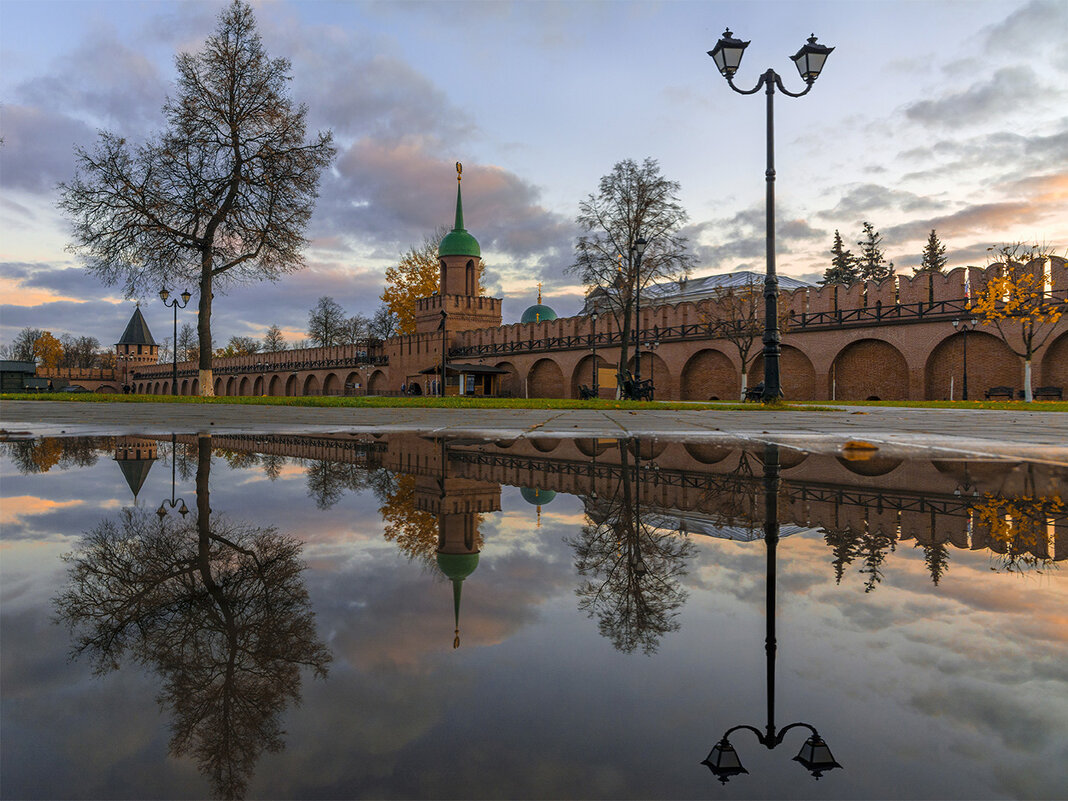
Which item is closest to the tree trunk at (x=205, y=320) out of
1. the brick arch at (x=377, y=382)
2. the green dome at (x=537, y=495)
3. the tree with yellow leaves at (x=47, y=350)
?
the green dome at (x=537, y=495)

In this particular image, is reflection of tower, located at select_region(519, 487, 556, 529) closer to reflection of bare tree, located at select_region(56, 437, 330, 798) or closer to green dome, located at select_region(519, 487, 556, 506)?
green dome, located at select_region(519, 487, 556, 506)

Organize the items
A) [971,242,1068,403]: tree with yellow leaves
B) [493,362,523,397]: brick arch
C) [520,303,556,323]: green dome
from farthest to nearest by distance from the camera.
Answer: [520,303,556,323]: green dome < [493,362,523,397]: brick arch < [971,242,1068,403]: tree with yellow leaves

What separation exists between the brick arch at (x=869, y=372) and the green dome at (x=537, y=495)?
110 feet

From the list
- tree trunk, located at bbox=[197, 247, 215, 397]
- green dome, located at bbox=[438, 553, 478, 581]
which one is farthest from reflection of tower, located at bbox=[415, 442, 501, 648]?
tree trunk, located at bbox=[197, 247, 215, 397]

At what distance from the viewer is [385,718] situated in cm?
96

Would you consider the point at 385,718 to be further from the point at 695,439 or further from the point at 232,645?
the point at 695,439

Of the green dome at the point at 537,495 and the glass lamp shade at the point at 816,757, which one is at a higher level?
the green dome at the point at 537,495

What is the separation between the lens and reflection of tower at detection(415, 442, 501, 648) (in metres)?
1.73

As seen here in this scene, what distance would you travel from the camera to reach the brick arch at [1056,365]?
2777 cm

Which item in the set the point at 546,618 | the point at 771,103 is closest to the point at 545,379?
the point at 771,103

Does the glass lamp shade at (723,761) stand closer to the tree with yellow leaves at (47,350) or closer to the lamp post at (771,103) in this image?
the lamp post at (771,103)

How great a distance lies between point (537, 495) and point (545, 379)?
1834 inches

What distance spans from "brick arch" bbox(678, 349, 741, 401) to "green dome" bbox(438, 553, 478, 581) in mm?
37979

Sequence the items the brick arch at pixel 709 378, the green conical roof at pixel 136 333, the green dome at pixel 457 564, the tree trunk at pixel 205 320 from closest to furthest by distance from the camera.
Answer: the green dome at pixel 457 564, the tree trunk at pixel 205 320, the brick arch at pixel 709 378, the green conical roof at pixel 136 333
